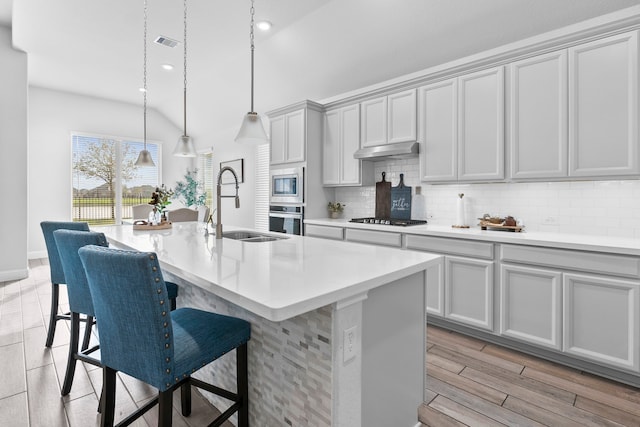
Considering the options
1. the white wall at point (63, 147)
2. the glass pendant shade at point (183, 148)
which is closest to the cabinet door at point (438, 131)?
the glass pendant shade at point (183, 148)

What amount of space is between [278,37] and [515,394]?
13.9ft

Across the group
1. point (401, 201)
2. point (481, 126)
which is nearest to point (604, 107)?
point (481, 126)

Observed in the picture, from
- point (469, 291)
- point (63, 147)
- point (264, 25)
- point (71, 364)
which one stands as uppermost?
point (264, 25)

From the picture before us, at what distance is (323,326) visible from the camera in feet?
4.27

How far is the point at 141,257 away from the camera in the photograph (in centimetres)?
116

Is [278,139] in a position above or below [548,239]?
above

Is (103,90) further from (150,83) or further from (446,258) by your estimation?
(446,258)

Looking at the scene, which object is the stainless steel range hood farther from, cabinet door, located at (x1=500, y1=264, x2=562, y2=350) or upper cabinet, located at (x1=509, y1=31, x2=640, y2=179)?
cabinet door, located at (x1=500, y1=264, x2=562, y2=350)

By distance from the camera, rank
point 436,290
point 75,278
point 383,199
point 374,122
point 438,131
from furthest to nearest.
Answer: point 383,199, point 374,122, point 438,131, point 436,290, point 75,278

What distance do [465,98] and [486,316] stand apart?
6.59ft

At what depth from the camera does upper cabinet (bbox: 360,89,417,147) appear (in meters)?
3.64

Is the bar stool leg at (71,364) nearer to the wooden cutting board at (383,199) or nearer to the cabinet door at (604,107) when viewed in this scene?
the wooden cutting board at (383,199)

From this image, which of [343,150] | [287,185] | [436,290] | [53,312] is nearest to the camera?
[53,312]

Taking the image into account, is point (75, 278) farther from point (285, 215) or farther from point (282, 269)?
point (285, 215)
